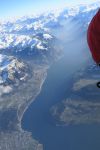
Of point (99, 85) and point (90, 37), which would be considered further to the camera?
point (99, 85)

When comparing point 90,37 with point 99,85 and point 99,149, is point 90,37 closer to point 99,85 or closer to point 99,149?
point 99,85

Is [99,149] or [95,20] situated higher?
[95,20]

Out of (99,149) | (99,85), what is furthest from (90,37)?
(99,149)

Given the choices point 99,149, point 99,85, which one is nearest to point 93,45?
point 99,85

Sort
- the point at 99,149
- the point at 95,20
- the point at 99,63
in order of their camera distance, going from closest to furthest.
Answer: the point at 95,20, the point at 99,63, the point at 99,149

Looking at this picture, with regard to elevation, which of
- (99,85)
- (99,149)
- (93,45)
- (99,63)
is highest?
(93,45)

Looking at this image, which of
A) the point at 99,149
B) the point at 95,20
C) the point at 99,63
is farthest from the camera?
the point at 99,149
